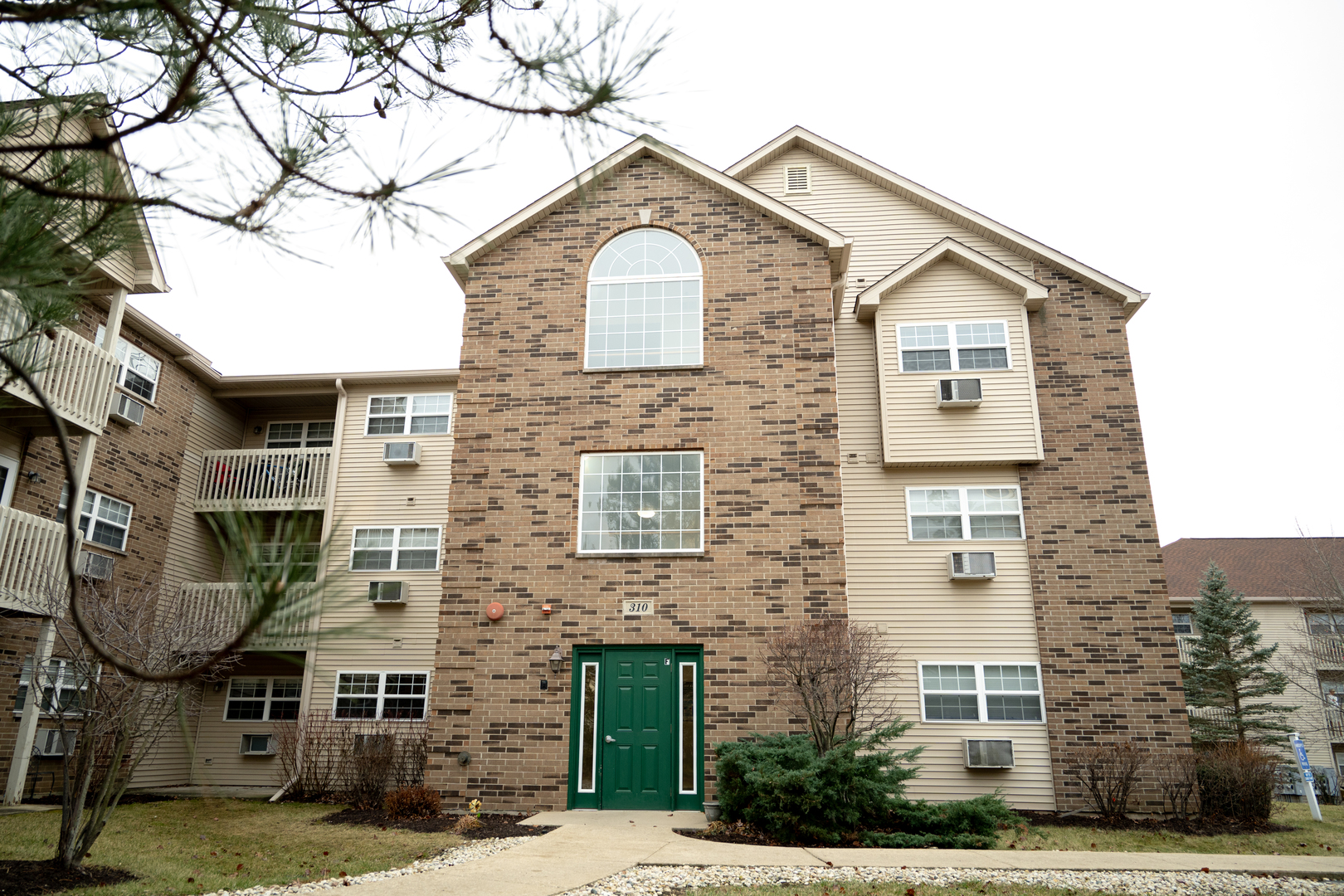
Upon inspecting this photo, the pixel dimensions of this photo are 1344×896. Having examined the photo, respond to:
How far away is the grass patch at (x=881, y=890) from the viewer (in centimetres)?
658

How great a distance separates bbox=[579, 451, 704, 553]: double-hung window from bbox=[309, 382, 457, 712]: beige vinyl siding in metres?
5.15

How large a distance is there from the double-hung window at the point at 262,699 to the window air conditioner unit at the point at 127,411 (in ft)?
17.2

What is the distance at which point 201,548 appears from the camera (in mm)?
17297

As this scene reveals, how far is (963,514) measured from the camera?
1384cm

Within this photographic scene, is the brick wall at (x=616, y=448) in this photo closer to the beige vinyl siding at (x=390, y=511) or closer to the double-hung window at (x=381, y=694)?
the beige vinyl siding at (x=390, y=511)

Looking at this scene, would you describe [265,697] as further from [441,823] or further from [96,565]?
[441,823]

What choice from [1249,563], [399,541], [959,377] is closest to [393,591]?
[399,541]

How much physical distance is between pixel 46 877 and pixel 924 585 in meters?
11.4

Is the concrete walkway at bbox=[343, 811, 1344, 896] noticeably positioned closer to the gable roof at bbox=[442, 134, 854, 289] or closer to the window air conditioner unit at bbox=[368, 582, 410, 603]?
the window air conditioner unit at bbox=[368, 582, 410, 603]

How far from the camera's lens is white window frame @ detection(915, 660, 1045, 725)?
12.9m

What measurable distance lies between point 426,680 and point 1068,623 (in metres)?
11.0

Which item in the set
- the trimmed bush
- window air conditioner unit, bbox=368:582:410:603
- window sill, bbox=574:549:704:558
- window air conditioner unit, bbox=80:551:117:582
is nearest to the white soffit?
window sill, bbox=574:549:704:558

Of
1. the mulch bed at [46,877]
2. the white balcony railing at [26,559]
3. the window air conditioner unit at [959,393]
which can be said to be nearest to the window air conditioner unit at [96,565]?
the white balcony railing at [26,559]

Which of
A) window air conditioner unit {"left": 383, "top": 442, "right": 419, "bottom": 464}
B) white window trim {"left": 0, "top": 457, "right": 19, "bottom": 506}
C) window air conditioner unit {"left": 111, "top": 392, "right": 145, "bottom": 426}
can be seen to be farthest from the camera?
window air conditioner unit {"left": 383, "top": 442, "right": 419, "bottom": 464}
